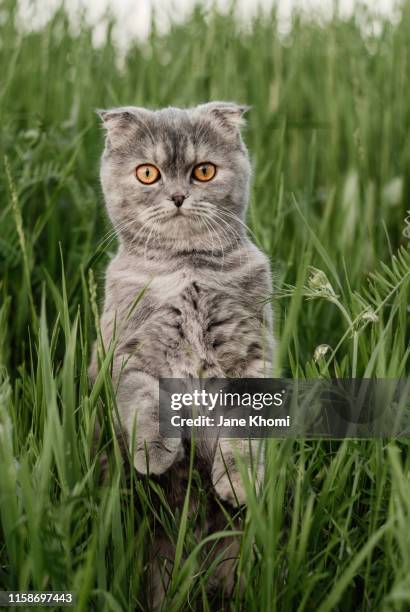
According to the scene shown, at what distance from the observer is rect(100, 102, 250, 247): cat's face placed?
1387mm

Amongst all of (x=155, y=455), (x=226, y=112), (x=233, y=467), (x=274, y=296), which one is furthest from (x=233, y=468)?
(x=226, y=112)

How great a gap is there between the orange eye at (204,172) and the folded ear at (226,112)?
0.11 m

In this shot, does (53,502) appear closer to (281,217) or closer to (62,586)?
(62,586)

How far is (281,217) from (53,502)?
0.98 metres

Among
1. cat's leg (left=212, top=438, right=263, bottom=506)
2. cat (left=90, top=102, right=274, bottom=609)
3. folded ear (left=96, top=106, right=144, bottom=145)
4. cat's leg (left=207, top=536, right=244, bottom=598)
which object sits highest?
folded ear (left=96, top=106, right=144, bottom=145)

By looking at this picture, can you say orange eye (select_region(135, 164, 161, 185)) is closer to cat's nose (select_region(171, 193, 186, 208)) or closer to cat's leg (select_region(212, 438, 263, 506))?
cat's nose (select_region(171, 193, 186, 208))

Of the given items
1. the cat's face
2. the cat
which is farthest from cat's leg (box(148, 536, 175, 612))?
the cat's face

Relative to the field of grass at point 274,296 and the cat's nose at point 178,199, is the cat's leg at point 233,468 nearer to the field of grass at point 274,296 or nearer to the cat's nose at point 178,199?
the field of grass at point 274,296

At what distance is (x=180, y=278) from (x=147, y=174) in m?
0.23

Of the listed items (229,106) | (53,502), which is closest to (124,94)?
(229,106)

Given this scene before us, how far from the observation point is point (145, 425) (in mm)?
1282

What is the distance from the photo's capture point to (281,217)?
1.85 meters

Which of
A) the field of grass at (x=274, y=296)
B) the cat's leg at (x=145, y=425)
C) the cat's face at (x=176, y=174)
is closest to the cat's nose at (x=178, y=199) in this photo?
the cat's face at (x=176, y=174)

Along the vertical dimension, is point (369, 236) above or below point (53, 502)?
above
